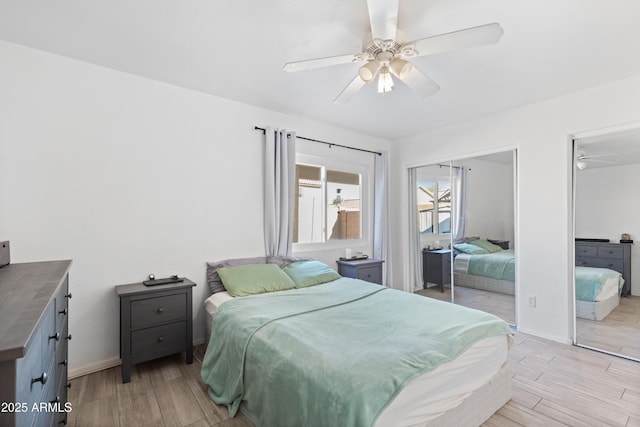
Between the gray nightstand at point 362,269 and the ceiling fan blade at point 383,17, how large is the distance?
2.77 m

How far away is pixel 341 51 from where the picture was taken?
2262 millimetres

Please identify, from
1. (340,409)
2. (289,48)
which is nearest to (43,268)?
(340,409)

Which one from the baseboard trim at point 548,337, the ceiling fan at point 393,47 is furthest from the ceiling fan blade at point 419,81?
the baseboard trim at point 548,337

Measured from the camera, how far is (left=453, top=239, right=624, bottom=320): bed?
3115 millimetres

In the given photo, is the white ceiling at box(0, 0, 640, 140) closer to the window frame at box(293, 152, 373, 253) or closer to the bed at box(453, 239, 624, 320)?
the window frame at box(293, 152, 373, 253)

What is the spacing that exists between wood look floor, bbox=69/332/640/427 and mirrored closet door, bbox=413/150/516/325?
1.03 m

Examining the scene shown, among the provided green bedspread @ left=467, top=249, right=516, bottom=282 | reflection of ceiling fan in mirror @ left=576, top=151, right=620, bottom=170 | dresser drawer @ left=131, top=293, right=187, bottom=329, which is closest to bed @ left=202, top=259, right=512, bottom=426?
dresser drawer @ left=131, top=293, right=187, bottom=329

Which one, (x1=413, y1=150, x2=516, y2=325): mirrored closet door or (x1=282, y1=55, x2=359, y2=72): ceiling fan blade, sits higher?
(x1=282, y1=55, x2=359, y2=72): ceiling fan blade

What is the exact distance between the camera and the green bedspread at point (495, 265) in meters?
3.55

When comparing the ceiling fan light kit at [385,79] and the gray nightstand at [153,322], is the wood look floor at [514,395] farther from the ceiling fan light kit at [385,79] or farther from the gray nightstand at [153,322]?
the ceiling fan light kit at [385,79]

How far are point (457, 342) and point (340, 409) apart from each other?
2.69 ft

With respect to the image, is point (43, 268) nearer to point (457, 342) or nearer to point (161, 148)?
point (161, 148)

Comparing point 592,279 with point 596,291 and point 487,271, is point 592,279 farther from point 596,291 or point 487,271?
point 487,271

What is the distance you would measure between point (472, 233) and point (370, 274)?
147cm
